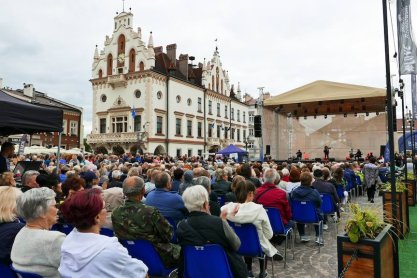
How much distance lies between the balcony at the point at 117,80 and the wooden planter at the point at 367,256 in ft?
107

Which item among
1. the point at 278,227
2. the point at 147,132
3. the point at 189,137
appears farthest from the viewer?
the point at 189,137

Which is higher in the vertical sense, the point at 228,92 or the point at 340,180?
the point at 228,92

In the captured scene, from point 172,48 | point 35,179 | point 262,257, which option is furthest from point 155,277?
point 172,48

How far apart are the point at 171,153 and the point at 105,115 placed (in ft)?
27.5

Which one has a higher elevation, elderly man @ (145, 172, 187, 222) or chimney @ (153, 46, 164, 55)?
chimney @ (153, 46, 164, 55)

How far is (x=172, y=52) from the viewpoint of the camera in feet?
128

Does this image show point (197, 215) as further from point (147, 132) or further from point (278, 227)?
point (147, 132)

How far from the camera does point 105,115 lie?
35.2m

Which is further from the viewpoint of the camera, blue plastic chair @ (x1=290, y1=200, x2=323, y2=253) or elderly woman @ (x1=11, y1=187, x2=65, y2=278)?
blue plastic chair @ (x1=290, y1=200, x2=323, y2=253)

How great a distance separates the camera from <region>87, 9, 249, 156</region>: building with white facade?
32656 millimetres

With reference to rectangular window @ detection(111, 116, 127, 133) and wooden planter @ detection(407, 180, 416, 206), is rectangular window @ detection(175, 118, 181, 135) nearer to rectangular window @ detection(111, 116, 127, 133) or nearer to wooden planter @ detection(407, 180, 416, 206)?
rectangular window @ detection(111, 116, 127, 133)

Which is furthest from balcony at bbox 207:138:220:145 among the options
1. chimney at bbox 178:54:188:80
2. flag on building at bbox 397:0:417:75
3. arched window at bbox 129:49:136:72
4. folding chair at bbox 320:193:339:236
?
folding chair at bbox 320:193:339:236

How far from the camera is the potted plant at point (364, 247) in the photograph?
3.12 meters

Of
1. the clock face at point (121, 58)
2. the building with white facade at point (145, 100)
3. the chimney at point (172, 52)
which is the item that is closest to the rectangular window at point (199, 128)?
the building with white facade at point (145, 100)
